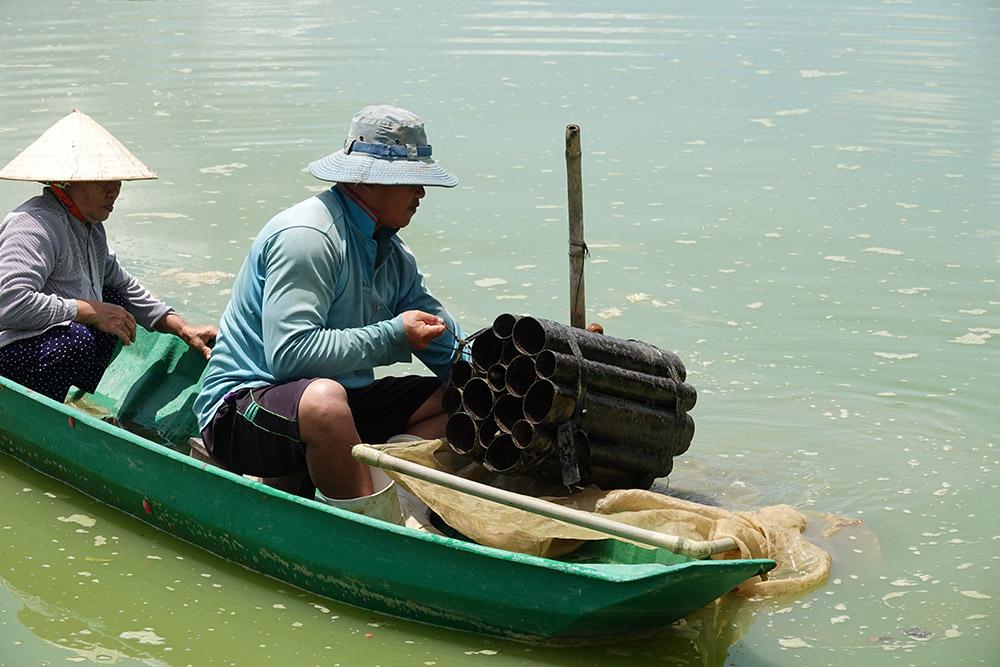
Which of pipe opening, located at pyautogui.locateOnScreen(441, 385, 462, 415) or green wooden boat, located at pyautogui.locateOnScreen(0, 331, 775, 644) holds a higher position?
pipe opening, located at pyautogui.locateOnScreen(441, 385, 462, 415)

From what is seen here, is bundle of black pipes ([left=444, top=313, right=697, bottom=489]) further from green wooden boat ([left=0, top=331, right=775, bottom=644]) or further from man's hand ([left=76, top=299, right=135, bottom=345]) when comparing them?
man's hand ([left=76, top=299, right=135, bottom=345])

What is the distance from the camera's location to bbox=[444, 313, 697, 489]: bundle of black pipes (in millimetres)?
3922

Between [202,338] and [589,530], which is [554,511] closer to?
[589,530]

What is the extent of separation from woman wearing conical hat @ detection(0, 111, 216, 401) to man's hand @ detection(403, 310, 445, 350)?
1154mm

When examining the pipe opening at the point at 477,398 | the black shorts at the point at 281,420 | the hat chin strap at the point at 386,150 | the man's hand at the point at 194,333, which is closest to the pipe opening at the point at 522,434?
the pipe opening at the point at 477,398

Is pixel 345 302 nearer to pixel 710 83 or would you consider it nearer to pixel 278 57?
pixel 710 83

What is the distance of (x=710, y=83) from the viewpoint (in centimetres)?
1348

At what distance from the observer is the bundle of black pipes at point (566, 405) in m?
3.92

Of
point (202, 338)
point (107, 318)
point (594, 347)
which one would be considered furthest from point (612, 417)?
point (107, 318)

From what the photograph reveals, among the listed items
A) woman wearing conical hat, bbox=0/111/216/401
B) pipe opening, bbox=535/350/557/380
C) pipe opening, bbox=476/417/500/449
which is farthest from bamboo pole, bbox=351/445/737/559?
woman wearing conical hat, bbox=0/111/216/401

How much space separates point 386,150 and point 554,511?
123 cm

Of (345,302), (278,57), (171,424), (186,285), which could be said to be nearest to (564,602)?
(345,302)

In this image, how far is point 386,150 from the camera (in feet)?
13.3

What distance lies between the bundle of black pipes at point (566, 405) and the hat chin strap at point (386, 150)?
1.80 ft
